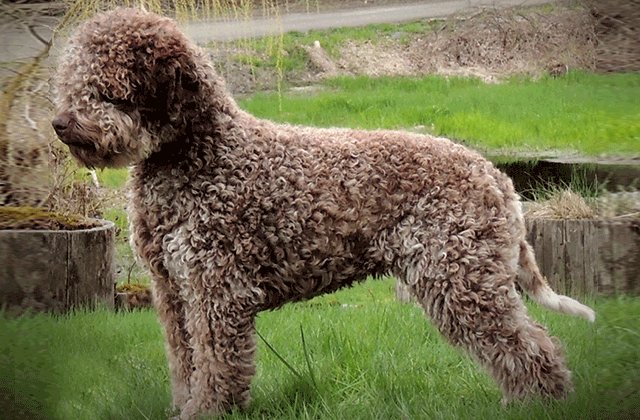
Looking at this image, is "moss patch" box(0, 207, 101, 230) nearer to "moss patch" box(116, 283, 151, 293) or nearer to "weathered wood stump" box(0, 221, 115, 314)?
"weathered wood stump" box(0, 221, 115, 314)

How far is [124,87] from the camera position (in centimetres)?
310

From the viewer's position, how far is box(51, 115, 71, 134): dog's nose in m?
2.95

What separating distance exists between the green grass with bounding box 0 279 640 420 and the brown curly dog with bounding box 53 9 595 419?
275 millimetres

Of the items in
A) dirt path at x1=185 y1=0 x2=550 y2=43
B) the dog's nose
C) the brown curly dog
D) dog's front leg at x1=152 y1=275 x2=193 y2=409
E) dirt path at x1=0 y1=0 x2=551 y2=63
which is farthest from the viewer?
dirt path at x1=185 y1=0 x2=550 y2=43

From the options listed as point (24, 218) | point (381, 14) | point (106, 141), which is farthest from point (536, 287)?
point (381, 14)

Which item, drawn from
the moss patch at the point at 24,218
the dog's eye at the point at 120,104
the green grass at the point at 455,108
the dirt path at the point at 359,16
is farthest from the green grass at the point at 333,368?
the dirt path at the point at 359,16

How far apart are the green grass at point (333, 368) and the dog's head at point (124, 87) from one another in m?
0.73

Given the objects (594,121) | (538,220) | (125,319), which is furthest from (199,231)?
(538,220)

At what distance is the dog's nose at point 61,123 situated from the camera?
295 centimetres

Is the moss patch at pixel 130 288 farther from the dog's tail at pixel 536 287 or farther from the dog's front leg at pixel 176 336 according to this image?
the dog's tail at pixel 536 287

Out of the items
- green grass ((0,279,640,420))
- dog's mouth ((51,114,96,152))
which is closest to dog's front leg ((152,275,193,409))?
green grass ((0,279,640,420))

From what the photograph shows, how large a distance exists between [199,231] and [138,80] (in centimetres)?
67

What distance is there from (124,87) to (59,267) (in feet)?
5.41

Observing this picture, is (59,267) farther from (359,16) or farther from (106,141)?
(359,16)
